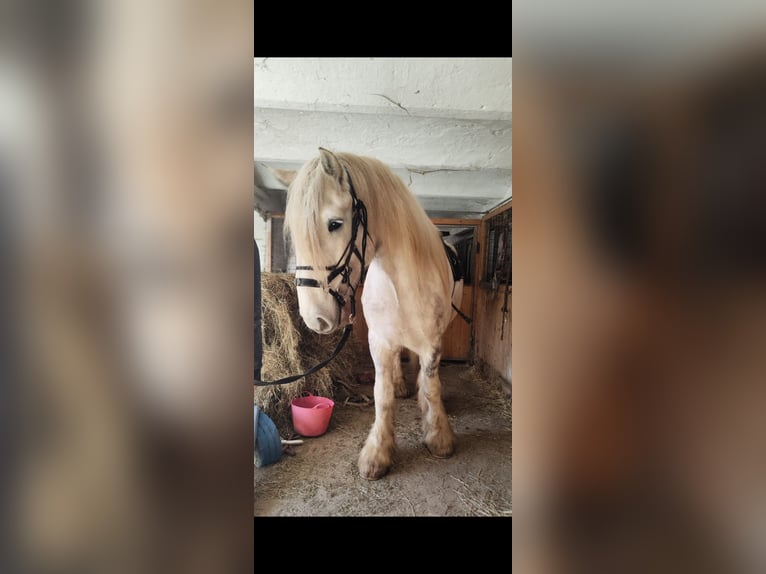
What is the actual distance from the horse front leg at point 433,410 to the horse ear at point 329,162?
53cm

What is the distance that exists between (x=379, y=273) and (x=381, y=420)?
1.22 ft

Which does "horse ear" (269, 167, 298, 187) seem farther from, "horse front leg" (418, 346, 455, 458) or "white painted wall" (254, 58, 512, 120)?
"horse front leg" (418, 346, 455, 458)

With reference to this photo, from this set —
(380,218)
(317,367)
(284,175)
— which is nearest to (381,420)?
(317,367)

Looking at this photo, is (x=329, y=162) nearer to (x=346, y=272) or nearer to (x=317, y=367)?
(x=346, y=272)

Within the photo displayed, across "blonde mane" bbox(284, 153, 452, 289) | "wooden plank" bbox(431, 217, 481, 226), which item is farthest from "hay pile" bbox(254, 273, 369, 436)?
"wooden plank" bbox(431, 217, 481, 226)

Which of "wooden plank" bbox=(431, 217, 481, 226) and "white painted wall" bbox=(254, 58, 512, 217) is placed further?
"wooden plank" bbox=(431, 217, 481, 226)

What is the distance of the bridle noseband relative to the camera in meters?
0.66

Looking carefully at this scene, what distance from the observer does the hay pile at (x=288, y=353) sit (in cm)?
67

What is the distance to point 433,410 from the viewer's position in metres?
0.78

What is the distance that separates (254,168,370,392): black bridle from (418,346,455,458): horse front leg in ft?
0.81
